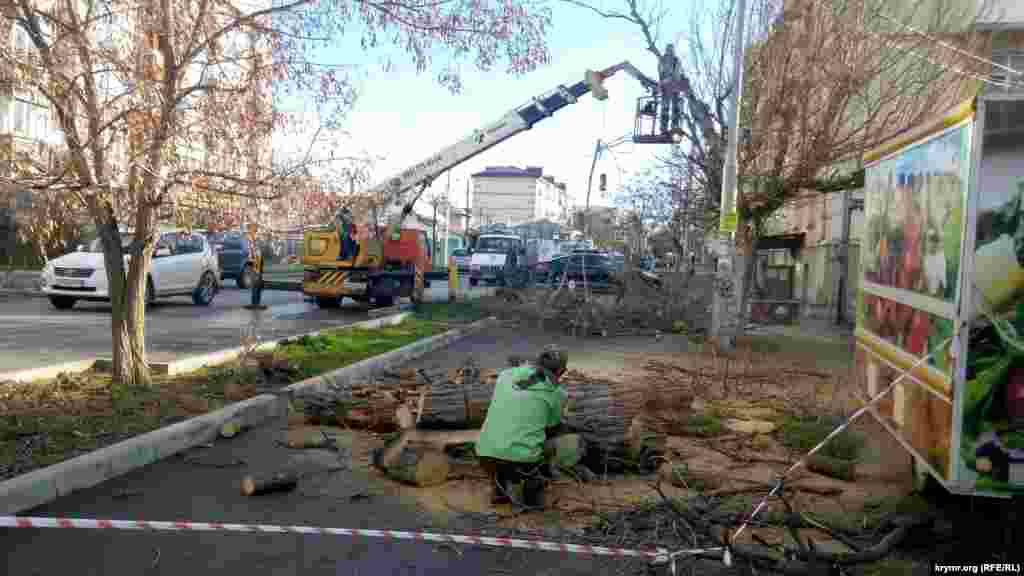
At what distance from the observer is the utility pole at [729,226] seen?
13.0 metres

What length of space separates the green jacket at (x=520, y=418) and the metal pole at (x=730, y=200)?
8762 millimetres

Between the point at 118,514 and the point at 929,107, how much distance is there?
13.2 metres

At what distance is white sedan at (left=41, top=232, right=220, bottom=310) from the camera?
52.2ft

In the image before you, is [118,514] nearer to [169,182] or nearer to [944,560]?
[169,182]

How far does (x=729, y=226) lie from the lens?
13.4 metres

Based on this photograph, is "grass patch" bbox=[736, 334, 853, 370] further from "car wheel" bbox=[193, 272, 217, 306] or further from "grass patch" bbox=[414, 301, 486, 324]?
"car wheel" bbox=[193, 272, 217, 306]

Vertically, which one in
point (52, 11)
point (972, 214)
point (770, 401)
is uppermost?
point (52, 11)

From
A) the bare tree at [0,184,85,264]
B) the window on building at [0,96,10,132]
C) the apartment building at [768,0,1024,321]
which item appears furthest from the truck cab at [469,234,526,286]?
the bare tree at [0,184,85,264]

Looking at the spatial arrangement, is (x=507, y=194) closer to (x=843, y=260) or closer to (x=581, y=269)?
(x=581, y=269)

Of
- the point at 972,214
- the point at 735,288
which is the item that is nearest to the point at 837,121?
the point at 735,288

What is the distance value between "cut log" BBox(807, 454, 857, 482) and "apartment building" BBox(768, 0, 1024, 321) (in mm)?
6539

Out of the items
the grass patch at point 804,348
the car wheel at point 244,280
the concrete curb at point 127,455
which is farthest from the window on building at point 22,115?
the car wheel at point 244,280

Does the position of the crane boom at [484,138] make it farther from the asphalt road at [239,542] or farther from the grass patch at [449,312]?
the asphalt road at [239,542]

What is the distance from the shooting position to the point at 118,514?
484 centimetres
